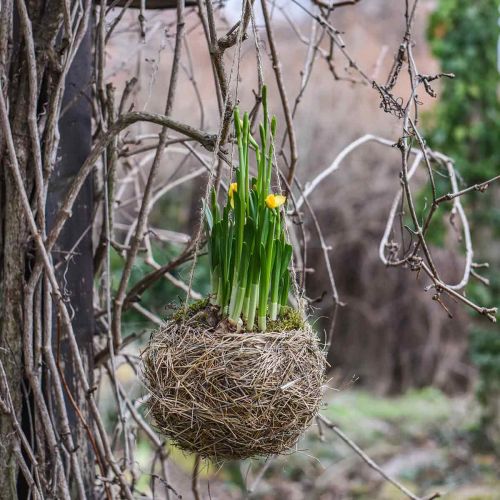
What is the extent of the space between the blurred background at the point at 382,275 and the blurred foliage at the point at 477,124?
10 millimetres

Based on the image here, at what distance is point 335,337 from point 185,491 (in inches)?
141

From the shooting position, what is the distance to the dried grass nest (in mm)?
1245

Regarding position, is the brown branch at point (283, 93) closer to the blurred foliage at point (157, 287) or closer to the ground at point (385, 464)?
the blurred foliage at point (157, 287)

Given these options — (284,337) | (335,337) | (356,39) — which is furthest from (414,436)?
(284,337)

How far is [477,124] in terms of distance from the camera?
19.0 feet

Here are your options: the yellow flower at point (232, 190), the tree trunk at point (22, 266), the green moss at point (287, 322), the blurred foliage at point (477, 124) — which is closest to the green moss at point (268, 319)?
the green moss at point (287, 322)

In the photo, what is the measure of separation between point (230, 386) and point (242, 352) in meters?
0.06

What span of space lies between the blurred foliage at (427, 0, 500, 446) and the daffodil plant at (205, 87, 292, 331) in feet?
15.0

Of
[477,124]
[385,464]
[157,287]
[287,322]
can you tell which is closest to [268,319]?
[287,322]

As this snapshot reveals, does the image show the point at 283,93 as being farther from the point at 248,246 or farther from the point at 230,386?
the point at 230,386

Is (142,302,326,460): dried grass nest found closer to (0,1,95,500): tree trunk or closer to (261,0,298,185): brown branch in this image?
(0,1,95,500): tree trunk

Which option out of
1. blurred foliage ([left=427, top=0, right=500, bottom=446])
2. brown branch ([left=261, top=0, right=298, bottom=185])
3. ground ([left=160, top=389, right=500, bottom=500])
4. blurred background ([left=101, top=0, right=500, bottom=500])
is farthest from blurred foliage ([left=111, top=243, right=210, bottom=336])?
blurred foliage ([left=427, top=0, right=500, bottom=446])

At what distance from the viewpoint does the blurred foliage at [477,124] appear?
5648mm

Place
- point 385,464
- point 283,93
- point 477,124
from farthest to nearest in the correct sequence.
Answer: point 385,464 < point 477,124 < point 283,93
